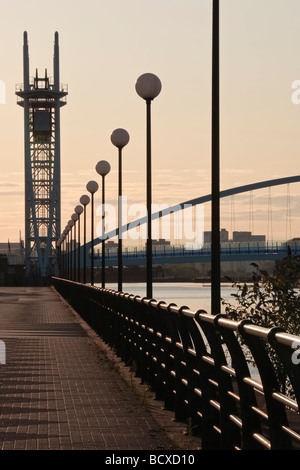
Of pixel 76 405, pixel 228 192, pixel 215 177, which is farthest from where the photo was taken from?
pixel 228 192

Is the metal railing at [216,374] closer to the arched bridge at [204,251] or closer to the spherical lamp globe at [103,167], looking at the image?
the spherical lamp globe at [103,167]

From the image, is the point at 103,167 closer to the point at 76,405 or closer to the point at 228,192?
the point at 76,405

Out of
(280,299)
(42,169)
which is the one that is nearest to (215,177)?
(280,299)

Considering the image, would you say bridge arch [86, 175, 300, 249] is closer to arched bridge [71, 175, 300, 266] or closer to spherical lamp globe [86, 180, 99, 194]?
arched bridge [71, 175, 300, 266]

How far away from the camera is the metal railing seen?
5578mm

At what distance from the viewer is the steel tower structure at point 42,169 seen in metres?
136

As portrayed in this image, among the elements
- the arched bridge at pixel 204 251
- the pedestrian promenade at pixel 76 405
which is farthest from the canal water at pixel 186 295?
the pedestrian promenade at pixel 76 405

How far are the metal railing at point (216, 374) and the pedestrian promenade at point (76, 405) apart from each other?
0.28m

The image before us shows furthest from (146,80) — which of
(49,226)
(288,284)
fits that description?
(49,226)

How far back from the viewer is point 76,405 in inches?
416

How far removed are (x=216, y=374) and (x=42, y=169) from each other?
137 metres
